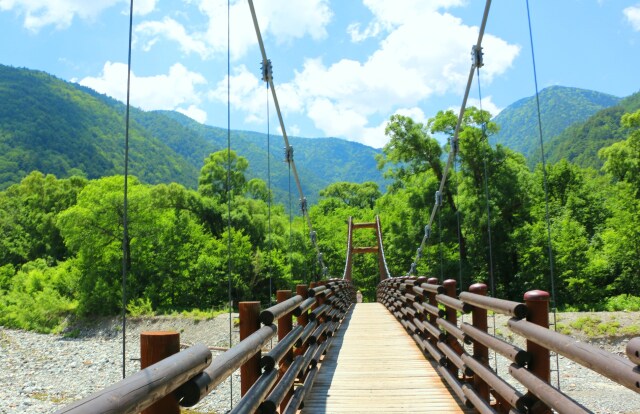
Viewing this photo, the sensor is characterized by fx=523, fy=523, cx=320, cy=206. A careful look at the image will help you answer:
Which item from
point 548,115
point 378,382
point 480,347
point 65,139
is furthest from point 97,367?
point 548,115

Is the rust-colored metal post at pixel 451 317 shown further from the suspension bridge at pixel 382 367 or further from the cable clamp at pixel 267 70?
the cable clamp at pixel 267 70

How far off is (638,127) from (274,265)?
778 inches

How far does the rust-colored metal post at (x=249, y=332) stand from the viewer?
2352mm

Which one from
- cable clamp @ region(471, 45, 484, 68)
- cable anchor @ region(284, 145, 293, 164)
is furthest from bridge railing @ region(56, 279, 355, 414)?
cable anchor @ region(284, 145, 293, 164)

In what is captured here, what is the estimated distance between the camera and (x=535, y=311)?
2289mm

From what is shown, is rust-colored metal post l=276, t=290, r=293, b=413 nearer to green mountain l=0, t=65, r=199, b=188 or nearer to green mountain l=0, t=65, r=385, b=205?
green mountain l=0, t=65, r=385, b=205

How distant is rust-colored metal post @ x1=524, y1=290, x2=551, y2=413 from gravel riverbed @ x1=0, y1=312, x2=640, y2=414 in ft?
22.9

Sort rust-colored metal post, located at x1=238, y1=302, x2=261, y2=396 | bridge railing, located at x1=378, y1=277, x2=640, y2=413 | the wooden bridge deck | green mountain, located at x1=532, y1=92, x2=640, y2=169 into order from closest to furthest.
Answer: bridge railing, located at x1=378, y1=277, x2=640, y2=413
rust-colored metal post, located at x1=238, y1=302, x2=261, y2=396
the wooden bridge deck
green mountain, located at x1=532, y1=92, x2=640, y2=169

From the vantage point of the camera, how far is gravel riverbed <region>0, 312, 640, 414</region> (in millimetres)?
12648

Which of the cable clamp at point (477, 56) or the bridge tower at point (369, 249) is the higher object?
the cable clamp at point (477, 56)

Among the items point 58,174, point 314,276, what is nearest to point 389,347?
point 314,276

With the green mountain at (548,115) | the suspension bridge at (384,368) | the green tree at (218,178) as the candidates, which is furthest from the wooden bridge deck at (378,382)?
the green mountain at (548,115)

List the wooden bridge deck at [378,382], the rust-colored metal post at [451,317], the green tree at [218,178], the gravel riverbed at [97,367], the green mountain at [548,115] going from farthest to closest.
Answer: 1. the green mountain at [548,115]
2. the green tree at [218,178]
3. the gravel riverbed at [97,367]
4. the rust-colored metal post at [451,317]
5. the wooden bridge deck at [378,382]

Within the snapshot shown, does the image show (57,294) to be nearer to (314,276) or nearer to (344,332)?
(314,276)
